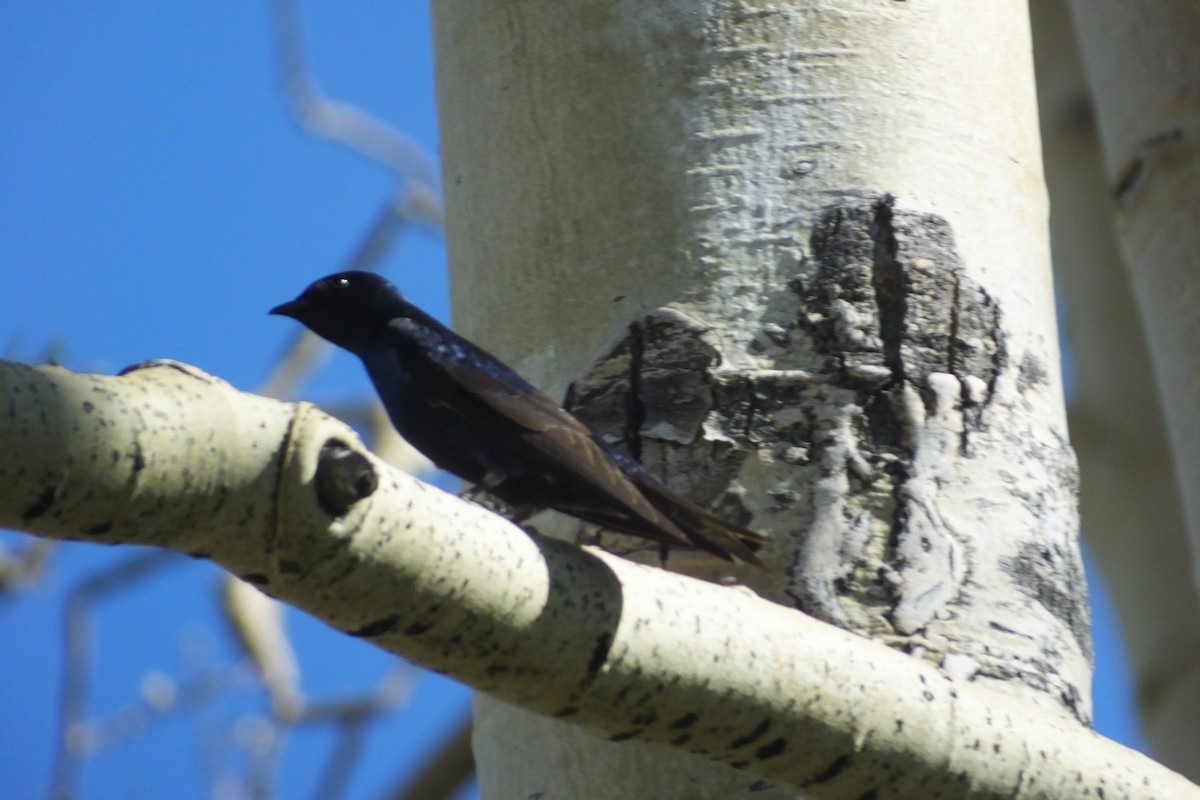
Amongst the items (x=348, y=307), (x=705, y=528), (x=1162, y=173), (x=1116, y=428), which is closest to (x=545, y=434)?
(x=705, y=528)

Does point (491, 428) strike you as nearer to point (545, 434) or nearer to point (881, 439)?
point (545, 434)

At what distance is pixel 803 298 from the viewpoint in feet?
7.51

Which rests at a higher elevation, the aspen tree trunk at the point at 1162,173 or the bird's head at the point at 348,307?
the aspen tree trunk at the point at 1162,173

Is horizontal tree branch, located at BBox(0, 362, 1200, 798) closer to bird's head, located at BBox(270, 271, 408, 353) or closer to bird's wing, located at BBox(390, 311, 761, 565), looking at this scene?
bird's wing, located at BBox(390, 311, 761, 565)

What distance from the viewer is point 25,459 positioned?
131 centimetres

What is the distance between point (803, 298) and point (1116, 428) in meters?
3.64

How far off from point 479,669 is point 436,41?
4.85 feet

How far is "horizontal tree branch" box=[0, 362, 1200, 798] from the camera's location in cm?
136

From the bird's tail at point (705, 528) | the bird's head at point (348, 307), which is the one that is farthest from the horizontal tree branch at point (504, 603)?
the bird's head at point (348, 307)

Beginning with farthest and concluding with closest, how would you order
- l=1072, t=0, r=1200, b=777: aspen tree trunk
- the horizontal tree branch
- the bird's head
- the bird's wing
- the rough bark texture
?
l=1072, t=0, r=1200, b=777: aspen tree trunk < the bird's head < the rough bark texture < the bird's wing < the horizontal tree branch

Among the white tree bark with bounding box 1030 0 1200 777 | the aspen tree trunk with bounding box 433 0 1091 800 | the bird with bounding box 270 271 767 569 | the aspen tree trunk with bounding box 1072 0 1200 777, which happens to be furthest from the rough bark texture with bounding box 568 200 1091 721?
the white tree bark with bounding box 1030 0 1200 777

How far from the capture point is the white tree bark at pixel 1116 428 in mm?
4828

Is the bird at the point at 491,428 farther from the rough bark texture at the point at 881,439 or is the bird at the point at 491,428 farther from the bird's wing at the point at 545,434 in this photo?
the rough bark texture at the point at 881,439

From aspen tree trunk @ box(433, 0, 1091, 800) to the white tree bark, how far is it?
257 centimetres
